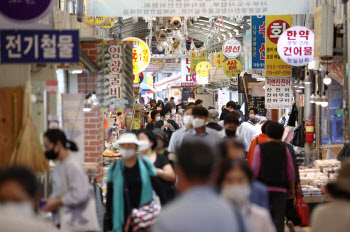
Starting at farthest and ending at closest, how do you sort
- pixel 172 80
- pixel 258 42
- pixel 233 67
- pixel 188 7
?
1. pixel 172 80
2. pixel 233 67
3. pixel 258 42
4. pixel 188 7

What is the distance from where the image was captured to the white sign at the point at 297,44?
11.8 m

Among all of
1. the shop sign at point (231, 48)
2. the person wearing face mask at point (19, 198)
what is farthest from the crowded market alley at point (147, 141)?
the shop sign at point (231, 48)

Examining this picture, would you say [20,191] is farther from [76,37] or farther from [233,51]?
[233,51]

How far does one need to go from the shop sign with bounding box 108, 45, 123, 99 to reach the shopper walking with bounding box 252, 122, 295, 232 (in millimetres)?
2854

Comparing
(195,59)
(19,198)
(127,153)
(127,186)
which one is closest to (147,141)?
(127,153)

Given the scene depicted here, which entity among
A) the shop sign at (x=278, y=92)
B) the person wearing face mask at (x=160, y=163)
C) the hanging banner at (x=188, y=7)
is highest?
the hanging banner at (x=188, y=7)

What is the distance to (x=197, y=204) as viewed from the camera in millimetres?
2930

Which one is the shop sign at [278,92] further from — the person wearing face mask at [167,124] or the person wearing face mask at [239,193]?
the person wearing face mask at [239,193]

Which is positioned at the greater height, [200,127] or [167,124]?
[200,127]

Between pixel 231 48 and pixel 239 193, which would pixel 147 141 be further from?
pixel 231 48

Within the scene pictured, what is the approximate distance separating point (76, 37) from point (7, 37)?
25.4 inches

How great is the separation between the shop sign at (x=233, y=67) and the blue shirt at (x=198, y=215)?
1915 centimetres

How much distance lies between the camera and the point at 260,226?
12.2ft

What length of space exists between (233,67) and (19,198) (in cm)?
1931
